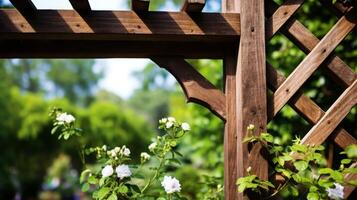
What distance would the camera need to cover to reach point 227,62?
2.03 meters

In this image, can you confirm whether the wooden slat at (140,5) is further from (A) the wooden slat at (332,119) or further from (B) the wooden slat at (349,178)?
(B) the wooden slat at (349,178)

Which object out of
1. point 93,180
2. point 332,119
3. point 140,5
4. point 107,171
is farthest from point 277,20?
point 93,180

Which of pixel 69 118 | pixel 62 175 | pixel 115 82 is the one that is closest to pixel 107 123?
pixel 62 175

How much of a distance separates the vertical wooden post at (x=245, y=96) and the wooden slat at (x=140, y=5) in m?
0.45

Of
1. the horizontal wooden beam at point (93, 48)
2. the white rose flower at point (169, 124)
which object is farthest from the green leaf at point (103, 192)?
the horizontal wooden beam at point (93, 48)

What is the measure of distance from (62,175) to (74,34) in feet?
63.2

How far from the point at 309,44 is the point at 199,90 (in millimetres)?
578

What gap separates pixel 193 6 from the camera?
1836 millimetres

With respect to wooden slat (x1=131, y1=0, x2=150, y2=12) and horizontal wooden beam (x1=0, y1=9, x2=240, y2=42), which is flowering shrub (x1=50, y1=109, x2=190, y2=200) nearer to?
horizontal wooden beam (x1=0, y1=9, x2=240, y2=42)

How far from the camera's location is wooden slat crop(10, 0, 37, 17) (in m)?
1.75

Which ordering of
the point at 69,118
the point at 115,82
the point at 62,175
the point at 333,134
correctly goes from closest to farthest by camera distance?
the point at 333,134, the point at 69,118, the point at 62,175, the point at 115,82

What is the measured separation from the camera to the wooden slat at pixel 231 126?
1.92m

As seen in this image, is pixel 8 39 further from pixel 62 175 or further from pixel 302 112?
pixel 62 175

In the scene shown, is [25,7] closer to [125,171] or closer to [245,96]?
[125,171]
